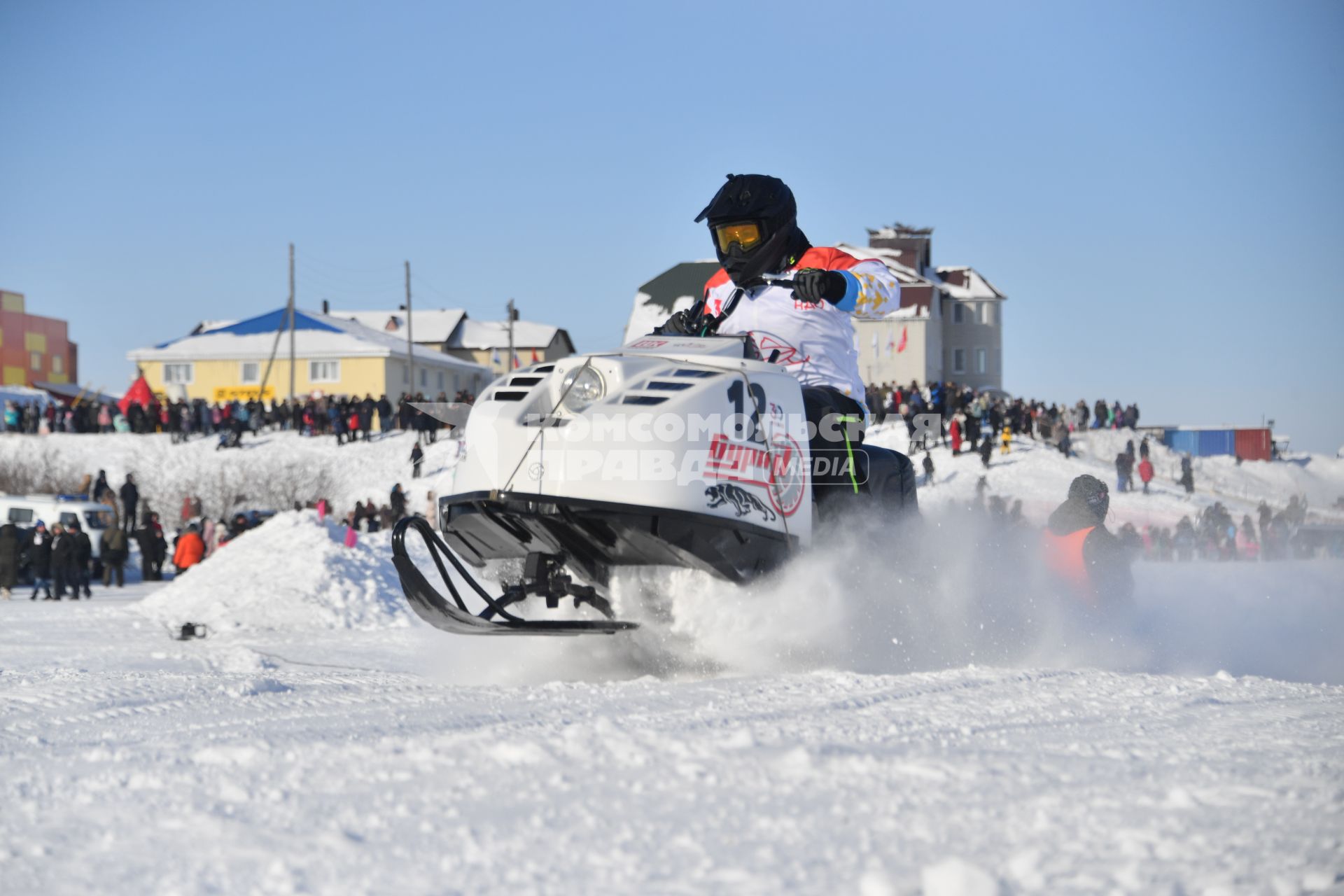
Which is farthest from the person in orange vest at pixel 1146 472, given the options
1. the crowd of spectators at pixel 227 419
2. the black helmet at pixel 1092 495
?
the black helmet at pixel 1092 495

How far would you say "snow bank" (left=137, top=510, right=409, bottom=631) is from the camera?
13633mm

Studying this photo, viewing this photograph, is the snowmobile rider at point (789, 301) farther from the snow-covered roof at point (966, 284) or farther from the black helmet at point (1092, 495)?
the snow-covered roof at point (966, 284)

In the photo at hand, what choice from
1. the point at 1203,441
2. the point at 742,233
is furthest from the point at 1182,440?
the point at 742,233

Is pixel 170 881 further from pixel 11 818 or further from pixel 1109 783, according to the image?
pixel 1109 783

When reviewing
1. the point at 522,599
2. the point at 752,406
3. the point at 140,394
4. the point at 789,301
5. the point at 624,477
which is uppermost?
the point at 140,394

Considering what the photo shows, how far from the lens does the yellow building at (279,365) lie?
5578cm

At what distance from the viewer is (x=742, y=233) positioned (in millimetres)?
6637

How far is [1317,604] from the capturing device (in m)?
10.7

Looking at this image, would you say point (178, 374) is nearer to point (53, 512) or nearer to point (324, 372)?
point (324, 372)

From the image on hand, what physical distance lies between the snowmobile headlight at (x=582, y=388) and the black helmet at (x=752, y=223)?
4.98ft

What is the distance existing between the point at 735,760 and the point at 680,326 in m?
3.62

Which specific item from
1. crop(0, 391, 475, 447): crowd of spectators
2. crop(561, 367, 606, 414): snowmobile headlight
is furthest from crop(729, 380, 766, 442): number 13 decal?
crop(0, 391, 475, 447): crowd of spectators

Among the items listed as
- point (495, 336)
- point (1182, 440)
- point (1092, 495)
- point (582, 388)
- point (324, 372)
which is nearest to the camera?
point (582, 388)

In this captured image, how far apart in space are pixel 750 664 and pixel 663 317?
2219mm
